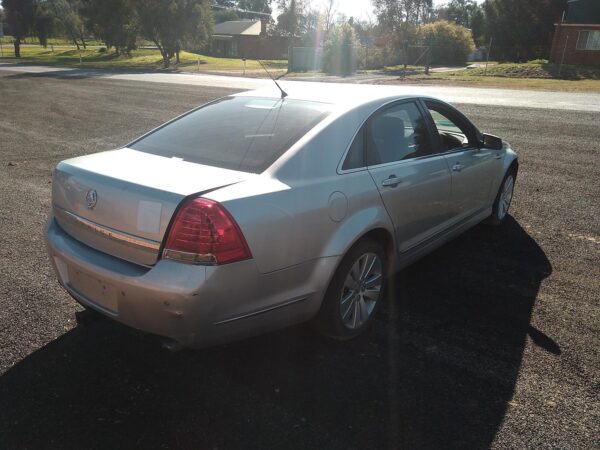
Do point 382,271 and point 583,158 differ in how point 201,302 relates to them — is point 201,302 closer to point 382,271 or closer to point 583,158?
point 382,271

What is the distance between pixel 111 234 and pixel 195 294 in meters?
0.68

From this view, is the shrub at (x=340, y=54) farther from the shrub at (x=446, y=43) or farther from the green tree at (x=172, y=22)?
the green tree at (x=172, y=22)

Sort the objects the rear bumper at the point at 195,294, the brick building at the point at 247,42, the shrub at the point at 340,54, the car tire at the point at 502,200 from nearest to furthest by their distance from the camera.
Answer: the rear bumper at the point at 195,294 < the car tire at the point at 502,200 < the shrub at the point at 340,54 < the brick building at the point at 247,42

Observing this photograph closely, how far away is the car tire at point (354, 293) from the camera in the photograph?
3.28 m

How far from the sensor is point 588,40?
3816 centimetres

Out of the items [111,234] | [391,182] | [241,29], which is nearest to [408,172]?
[391,182]

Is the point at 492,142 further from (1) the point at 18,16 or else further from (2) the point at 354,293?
(1) the point at 18,16

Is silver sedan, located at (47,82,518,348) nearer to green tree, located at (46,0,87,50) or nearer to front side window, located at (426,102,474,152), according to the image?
front side window, located at (426,102,474,152)

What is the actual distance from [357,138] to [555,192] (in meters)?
4.79

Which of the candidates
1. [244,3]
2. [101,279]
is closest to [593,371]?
[101,279]

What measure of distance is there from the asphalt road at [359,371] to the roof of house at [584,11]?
42.9 meters

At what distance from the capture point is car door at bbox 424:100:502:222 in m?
4.47

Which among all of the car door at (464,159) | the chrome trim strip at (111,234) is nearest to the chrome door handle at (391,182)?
the car door at (464,159)

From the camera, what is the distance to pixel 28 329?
355 centimetres
